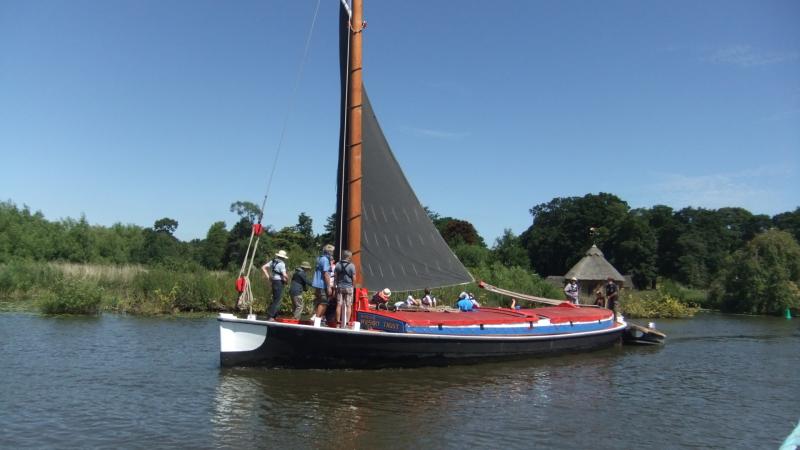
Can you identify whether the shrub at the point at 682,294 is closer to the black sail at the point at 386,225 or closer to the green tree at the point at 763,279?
the green tree at the point at 763,279

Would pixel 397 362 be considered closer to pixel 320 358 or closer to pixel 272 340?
pixel 320 358

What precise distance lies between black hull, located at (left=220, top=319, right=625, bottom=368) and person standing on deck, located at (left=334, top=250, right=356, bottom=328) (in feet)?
1.74

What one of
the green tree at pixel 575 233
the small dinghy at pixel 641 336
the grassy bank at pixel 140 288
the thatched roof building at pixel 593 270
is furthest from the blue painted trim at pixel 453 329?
the green tree at pixel 575 233

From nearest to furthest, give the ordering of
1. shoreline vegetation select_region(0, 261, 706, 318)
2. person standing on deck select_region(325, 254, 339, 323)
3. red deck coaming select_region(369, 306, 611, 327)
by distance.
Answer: person standing on deck select_region(325, 254, 339, 323), red deck coaming select_region(369, 306, 611, 327), shoreline vegetation select_region(0, 261, 706, 318)

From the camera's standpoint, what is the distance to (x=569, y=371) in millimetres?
14648

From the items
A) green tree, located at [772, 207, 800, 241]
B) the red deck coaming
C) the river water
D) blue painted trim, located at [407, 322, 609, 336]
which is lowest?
the river water

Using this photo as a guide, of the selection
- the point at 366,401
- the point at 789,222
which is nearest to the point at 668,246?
the point at 789,222

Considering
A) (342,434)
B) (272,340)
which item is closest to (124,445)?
(342,434)

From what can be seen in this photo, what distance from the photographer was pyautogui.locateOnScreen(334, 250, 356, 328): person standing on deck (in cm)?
1259

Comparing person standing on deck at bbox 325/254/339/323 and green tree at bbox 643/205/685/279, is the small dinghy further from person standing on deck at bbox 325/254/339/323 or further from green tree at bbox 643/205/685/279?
green tree at bbox 643/205/685/279

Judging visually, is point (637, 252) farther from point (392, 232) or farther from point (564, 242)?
point (392, 232)

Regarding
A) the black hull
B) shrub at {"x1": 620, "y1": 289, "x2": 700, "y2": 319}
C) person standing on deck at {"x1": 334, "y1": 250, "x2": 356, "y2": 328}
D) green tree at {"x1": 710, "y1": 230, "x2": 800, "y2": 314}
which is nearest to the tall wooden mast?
person standing on deck at {"x1": 334, "y1": 250, "x2": 356, "y2": 328}

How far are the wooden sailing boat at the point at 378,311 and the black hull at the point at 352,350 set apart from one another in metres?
0.02

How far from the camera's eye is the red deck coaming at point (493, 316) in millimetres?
13586
